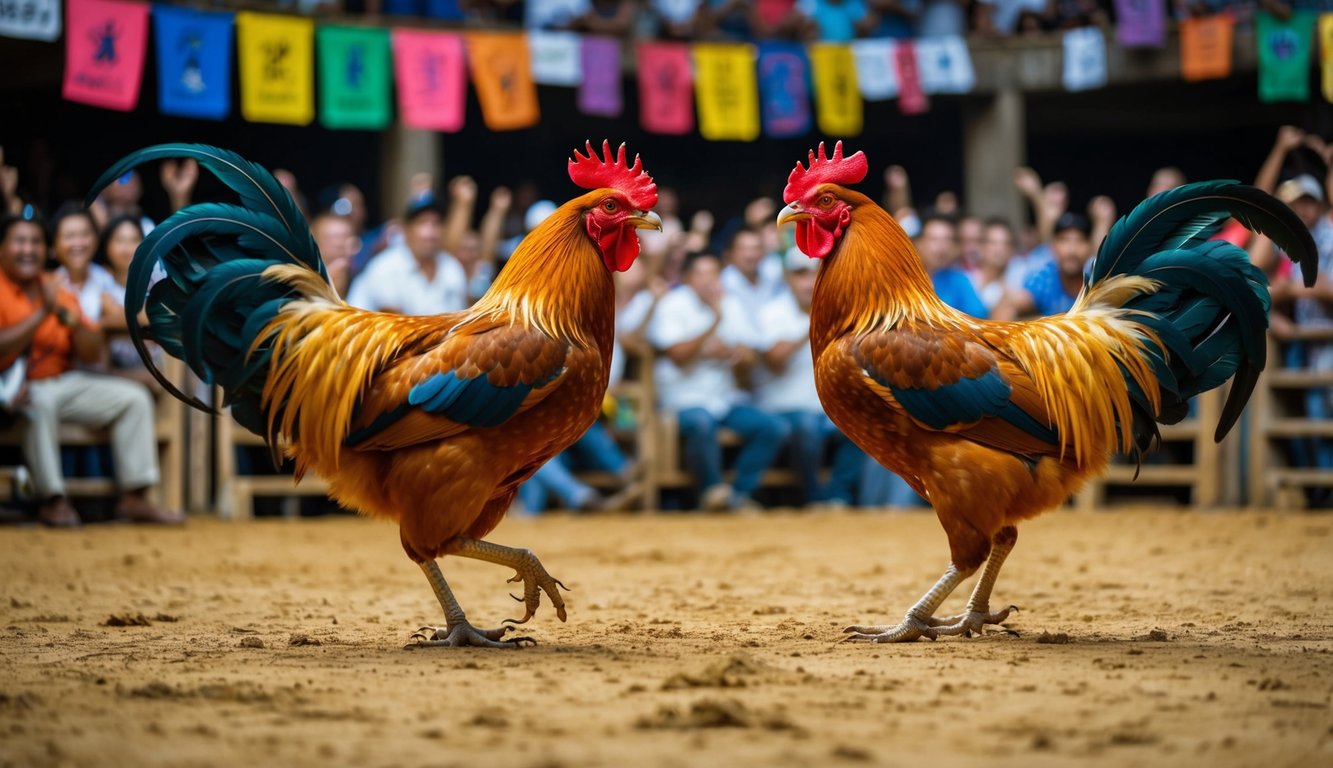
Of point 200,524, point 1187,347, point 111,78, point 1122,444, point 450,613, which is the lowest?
point 200,524

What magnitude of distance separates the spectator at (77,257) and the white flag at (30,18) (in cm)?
172

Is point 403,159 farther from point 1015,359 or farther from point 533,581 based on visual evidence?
point 1015,359

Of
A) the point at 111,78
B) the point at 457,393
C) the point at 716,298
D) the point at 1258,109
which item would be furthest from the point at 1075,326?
the point at 1258,109

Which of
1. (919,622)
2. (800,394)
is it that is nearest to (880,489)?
(800,394)

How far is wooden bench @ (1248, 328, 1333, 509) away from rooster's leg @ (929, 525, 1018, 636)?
6.03 m

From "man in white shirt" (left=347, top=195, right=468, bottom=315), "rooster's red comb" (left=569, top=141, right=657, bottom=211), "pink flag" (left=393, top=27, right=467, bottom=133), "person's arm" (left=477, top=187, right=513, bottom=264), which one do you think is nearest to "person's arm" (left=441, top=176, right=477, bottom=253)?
"person's arm" (left=477, top=187, right=513, bottom=264)

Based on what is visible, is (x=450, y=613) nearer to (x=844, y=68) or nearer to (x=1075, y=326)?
(x=1075, y=326)

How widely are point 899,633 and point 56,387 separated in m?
6.65

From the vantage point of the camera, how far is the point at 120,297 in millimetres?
9469

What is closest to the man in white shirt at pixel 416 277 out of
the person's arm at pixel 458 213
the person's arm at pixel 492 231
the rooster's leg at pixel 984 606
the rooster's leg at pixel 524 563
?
the person's arm at pixel 458 213

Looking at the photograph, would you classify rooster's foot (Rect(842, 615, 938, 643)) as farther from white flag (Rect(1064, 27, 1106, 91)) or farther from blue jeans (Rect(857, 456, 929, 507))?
white flag (Rect(1064, 27, 1106, 91))

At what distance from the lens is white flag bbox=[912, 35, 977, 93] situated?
13922 millimetres

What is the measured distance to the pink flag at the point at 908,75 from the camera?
544 inches

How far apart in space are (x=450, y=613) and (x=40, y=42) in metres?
9.60
